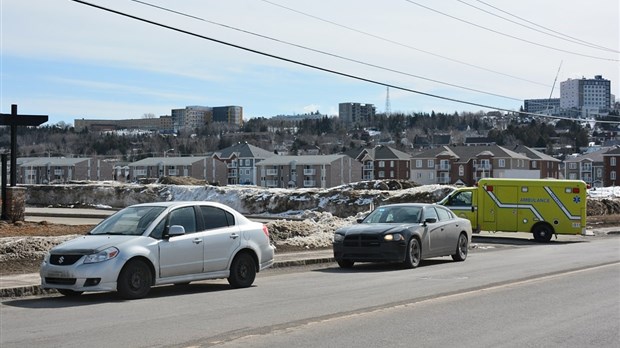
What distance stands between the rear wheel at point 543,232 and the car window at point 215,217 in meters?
20.2

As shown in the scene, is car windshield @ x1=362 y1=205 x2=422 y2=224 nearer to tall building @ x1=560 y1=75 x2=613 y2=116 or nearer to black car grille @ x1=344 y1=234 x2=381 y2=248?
black car grille @ x1=344 y1=234 x2=381 y2=248

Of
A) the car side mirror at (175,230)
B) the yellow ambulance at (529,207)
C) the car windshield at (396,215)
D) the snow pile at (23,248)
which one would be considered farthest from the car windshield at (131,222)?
the yellow ambulance at (529,207)

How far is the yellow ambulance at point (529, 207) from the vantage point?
32.6 m

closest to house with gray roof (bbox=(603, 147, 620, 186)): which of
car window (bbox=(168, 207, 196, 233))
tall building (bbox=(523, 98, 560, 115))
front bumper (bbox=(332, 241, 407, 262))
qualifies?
tall building (bbox=(523, 98, 560, 115))

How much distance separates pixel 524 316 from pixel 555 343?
6.92ft

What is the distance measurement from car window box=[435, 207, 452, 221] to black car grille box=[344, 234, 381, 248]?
8.92 ft

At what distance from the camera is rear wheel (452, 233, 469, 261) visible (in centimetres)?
2261

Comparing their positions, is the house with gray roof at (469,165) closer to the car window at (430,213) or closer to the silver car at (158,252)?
the car window at (430,213)

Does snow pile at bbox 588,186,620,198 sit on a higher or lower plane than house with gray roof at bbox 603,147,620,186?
lower

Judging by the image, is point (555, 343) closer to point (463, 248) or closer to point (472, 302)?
point (472, 302)

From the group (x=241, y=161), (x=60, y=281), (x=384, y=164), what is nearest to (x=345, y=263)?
(x=60, y=281)

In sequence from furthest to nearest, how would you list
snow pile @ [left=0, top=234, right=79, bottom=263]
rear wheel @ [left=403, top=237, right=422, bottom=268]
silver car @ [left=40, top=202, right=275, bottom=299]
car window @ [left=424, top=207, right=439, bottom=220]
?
car window @ [left=424, top=207, right=439, bottom=220], rear wheel @ [left=403, top=237, right=422, bottom=268], snow pile @ [left=0, top=234, right=79, bottom=263], silver car @ [left=40, top=202, right=275, bottom=299]

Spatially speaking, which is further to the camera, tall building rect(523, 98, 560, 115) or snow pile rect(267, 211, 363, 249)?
tall building rect(523, 98, 560, 115)

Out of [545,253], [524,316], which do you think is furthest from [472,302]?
[545,253]
